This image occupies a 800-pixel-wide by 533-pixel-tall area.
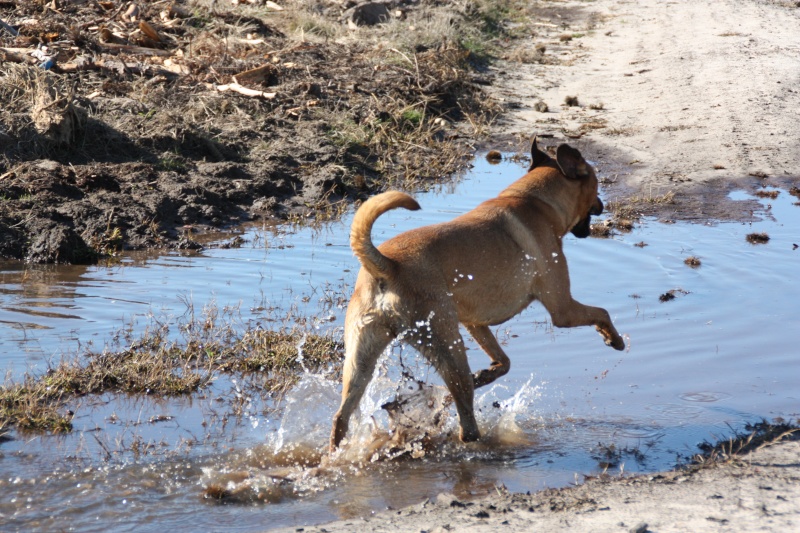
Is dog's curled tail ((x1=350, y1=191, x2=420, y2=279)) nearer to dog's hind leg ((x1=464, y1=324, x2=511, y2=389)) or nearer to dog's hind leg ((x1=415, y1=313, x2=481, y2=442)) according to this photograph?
dog's hind leg ((x1=415, y1=313, x2=481, y2=442))

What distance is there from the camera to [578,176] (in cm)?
634

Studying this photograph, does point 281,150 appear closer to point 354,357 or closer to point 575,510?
point 354,357

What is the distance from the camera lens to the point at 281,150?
1153 centimetres

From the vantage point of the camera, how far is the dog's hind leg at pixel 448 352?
16.1 feet

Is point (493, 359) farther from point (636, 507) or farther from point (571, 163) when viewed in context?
point (636, 507)

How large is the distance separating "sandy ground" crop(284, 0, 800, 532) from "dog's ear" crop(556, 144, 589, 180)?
7.15 ft

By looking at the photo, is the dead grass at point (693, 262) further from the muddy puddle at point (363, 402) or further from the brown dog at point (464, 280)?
the brown dog at point (464, 280)

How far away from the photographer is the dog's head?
6262 mm

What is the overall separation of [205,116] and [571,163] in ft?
22.5

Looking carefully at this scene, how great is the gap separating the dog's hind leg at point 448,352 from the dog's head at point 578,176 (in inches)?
69.8

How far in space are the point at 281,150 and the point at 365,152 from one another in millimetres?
1194

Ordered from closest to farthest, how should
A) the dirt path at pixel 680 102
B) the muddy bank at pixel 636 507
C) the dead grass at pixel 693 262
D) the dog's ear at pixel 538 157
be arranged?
the muddy bank at pixel 636 507 → the dog's ear at pixel 538 157 → the dead grass at pixel 693 262 → the dirt path at pixel 680 102

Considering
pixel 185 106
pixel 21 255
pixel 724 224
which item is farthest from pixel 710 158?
pixel 21 255

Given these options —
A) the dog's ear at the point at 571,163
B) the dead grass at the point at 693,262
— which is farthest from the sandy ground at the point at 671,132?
the dog's ear at the point at 571,163
